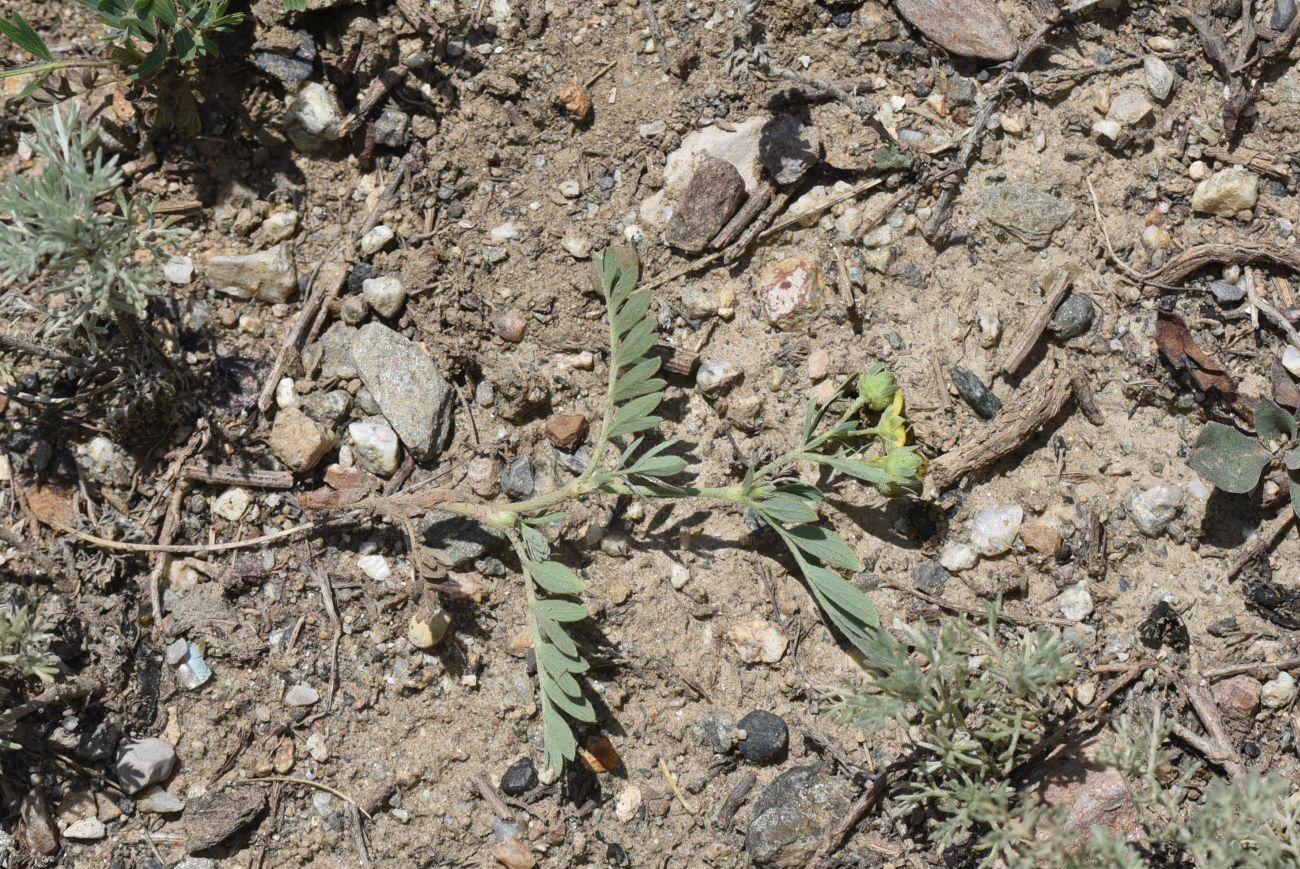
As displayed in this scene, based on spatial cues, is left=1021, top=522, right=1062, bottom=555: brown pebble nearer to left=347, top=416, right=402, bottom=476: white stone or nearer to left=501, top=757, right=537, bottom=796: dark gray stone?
left=501, top=757, right=537, bottom=796: dark gray stone

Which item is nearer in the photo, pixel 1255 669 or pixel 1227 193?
pixel 1255 669

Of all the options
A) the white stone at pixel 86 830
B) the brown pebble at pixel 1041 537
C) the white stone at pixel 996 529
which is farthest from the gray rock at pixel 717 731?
the white stone at pixel 86 830

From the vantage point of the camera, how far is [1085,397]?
3148mm

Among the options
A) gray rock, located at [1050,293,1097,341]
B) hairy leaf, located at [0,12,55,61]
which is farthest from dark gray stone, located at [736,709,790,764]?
Answer: hairy leaf, located at [0,12,55,61]

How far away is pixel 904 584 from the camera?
3125 mm

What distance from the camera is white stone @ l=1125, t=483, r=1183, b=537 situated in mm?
3070

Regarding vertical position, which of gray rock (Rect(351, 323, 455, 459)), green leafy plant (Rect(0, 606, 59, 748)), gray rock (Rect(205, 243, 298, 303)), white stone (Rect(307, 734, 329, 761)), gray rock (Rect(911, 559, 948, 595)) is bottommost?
white stone (Rect(307, 734, 329, 761))

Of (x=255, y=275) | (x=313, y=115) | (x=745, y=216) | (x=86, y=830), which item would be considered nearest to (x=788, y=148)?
(x=745, y=216)

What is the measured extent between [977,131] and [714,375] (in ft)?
3.71

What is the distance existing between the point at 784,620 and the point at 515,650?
0.83 meters

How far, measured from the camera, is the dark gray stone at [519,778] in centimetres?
305

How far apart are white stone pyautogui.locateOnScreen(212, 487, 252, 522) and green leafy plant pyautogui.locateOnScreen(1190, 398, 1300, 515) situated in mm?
2905

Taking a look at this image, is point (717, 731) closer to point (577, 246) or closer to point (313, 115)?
point (577, 246)

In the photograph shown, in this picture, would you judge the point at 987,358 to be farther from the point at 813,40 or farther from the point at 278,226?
the point at 278,226
